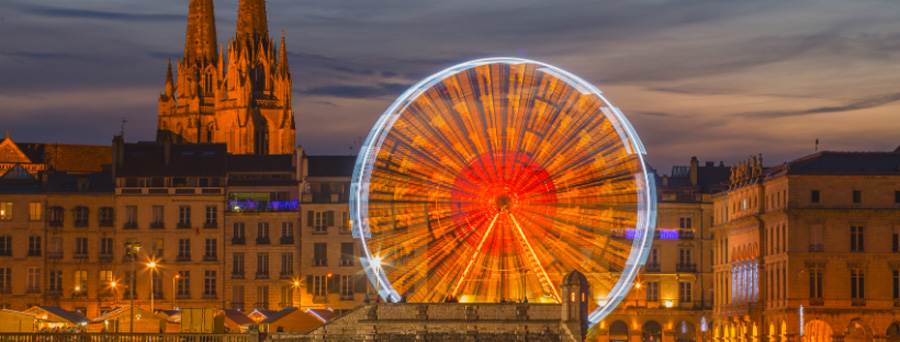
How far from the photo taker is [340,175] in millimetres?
179125

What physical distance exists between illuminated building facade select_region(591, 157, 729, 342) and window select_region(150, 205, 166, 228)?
39.1 m

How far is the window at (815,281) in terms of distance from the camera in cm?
15250

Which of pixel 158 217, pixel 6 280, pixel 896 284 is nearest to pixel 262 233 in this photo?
pixel 158 217

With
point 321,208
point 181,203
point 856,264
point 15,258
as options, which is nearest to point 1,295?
point 15,258

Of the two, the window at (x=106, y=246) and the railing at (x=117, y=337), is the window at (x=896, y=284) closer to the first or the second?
the railing at (x=117, y=337)

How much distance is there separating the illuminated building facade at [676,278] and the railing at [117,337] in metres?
73.2

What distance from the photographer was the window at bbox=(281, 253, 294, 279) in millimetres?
178250

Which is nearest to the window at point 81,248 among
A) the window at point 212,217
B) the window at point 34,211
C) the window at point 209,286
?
the window at point 34,211

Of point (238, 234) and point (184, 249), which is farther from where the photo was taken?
point (184, 249)

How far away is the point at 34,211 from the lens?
182375 mm

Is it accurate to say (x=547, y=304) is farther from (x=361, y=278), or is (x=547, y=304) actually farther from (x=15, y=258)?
(x=15, y=258)

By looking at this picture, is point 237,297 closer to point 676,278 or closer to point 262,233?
point 262,233

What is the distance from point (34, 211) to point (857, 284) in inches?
2831

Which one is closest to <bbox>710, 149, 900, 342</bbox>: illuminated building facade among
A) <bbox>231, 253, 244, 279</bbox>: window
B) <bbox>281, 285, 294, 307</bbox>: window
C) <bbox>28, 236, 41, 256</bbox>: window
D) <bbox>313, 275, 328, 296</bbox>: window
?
<bbox>313, 275, 328, 296</bbox>: window
